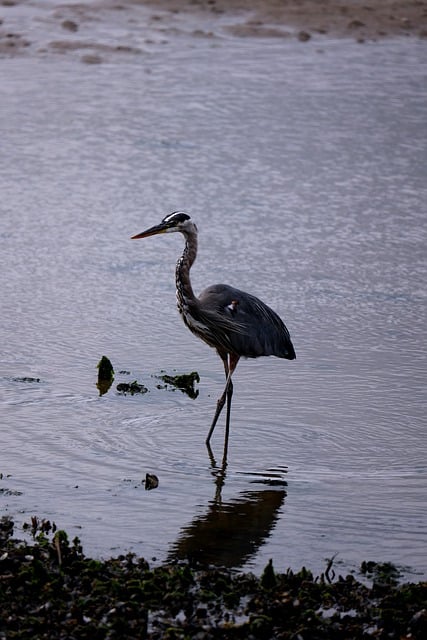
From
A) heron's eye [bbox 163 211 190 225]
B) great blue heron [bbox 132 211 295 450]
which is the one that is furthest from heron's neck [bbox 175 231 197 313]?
heron's eye [bbox 163 211 190 225]

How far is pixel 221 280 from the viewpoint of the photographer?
1122 cm

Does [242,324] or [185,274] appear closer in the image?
[185,274]

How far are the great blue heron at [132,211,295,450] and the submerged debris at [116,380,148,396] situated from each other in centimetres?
60

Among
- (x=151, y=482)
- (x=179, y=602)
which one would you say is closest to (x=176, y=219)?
(x=151, y=482)

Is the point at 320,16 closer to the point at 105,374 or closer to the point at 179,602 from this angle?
the point at 105,374

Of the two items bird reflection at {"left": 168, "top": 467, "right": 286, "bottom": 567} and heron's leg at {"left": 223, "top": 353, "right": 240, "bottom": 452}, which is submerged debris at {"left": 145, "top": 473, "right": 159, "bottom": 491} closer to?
bird reflection at {"left": 168, "top": 467, "right": 286, "bottom": 567}

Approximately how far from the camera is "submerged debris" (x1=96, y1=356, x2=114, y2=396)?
8.91m

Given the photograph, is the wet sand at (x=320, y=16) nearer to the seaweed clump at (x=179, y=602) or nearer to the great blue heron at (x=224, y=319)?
the great blue heron at (x=224, y=319)

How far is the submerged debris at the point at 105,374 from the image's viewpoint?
8906mm

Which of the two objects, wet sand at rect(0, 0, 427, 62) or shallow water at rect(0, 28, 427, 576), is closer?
shallow water at rect(0, 28, 427, 576)

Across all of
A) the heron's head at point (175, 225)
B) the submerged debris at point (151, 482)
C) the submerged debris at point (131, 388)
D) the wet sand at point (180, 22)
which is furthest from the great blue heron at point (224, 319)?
the wet sand at point (180, 22)

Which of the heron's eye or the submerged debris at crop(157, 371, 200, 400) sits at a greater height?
the heron's eye

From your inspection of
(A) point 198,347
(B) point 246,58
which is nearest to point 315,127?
(B) point 246,58

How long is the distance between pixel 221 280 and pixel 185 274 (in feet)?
9.27
